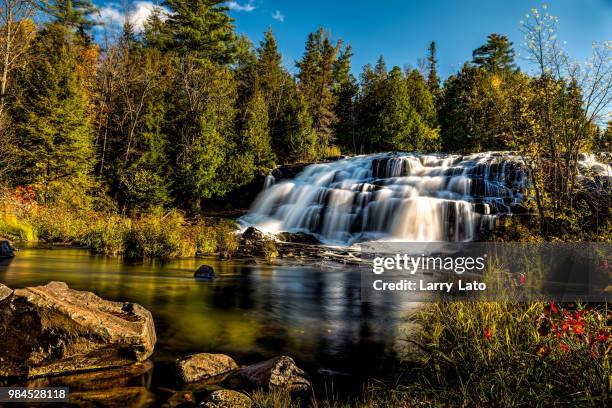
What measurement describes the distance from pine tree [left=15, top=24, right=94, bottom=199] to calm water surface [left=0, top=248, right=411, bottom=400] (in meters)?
9.99

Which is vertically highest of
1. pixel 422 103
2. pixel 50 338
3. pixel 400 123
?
pixel 422 103

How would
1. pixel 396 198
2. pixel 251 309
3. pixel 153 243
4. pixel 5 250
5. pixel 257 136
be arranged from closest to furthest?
pixel 251 309, pixel 5 250, pixel 153 243, pixel 396 198, pixel 257 136

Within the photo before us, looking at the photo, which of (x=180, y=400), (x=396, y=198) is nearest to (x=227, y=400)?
(x=180, y=400)

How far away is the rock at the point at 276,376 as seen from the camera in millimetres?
4766

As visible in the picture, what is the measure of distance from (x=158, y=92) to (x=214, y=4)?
21152 millimetres

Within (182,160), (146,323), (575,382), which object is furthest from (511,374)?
(182,160)

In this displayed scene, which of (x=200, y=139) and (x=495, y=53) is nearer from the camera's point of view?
(x=200, y=139)

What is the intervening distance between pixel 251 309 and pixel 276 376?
425cm

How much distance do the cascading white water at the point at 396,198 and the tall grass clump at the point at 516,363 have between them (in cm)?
1455

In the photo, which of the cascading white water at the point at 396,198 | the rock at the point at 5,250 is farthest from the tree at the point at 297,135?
the rock at the point at 5,250

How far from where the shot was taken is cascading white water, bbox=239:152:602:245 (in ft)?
64.0

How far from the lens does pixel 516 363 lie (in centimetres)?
393

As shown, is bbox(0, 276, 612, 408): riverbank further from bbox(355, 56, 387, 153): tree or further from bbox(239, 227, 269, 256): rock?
bbox(355, 56, 387, 153): tree

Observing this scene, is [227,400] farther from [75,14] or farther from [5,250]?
[75,14]
